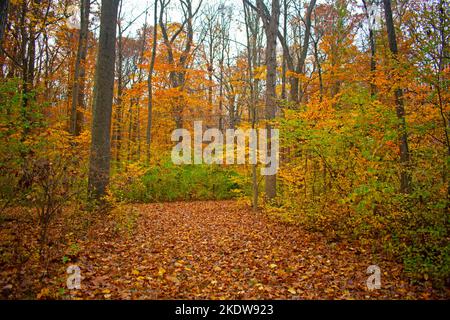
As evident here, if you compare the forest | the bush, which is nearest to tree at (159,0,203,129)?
the bush

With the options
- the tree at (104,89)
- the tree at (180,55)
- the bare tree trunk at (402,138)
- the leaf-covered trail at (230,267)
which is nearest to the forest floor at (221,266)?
the leaf-covered trail at (230,267)

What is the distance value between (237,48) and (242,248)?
21070mm

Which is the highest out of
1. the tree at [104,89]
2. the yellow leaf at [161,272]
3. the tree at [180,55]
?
the tree at [180,55]

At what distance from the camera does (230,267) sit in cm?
498

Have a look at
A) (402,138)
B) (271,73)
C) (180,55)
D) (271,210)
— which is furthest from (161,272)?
(180,55)

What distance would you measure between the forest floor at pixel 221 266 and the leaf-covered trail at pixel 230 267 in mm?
13

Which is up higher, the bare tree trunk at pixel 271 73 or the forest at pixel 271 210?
the bare tree trunk at pixel 271 73

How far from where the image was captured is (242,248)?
19.6 ft

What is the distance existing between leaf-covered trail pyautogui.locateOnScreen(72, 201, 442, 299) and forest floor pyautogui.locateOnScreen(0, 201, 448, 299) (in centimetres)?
1

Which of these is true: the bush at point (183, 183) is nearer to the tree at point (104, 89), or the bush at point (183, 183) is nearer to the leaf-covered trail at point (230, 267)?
the tree at point (104, 89)

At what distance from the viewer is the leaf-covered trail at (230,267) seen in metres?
3.99

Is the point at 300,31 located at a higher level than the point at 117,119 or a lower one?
higher
